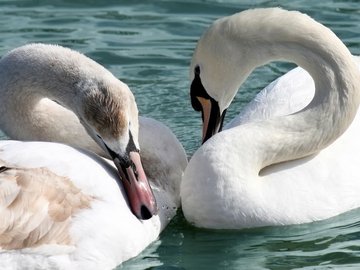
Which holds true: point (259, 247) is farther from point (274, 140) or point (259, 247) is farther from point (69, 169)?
point (69, 169)

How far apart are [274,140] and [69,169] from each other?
1.34 metres

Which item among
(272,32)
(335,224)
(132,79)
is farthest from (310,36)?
(132,79)

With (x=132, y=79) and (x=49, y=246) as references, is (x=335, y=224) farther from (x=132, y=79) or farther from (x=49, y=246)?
(x=132, y=79)

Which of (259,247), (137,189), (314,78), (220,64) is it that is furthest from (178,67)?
(137,189)

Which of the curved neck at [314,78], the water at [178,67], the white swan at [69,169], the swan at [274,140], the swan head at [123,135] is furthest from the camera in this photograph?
the curved neck at [314,78]

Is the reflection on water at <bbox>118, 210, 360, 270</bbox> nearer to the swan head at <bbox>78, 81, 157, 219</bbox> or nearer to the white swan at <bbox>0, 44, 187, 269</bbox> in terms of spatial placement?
the white swan at <bbox>0, 44, 187, 269</bbox>

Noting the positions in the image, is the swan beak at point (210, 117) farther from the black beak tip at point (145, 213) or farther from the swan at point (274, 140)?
the black beak tip at point (145, 213)

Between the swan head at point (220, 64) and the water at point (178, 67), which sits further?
the swan head at point (220, 64)

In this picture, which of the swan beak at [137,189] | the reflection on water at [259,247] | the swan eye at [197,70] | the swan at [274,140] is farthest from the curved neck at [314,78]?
the swan beak at [137,189]

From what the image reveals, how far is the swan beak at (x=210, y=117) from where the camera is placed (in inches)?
328

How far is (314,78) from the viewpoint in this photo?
809 cm

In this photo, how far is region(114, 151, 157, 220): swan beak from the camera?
7.30m

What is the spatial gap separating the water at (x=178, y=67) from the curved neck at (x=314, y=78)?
49 cm

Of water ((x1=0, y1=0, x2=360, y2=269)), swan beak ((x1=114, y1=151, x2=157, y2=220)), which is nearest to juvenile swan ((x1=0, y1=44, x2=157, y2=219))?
swan beak ((x1=114, y1=151, x2=157, y2=220))
